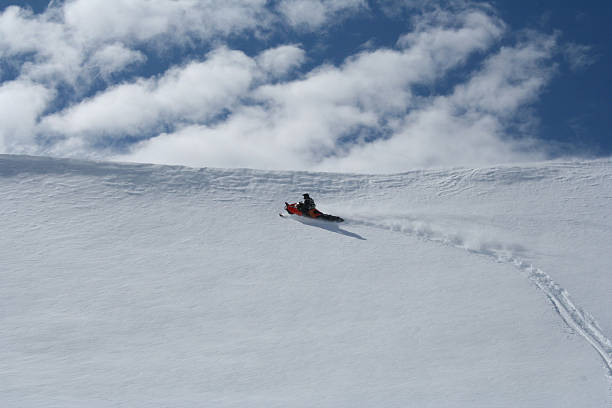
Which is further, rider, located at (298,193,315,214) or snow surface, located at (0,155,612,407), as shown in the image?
rider, located at (298,193,315,214)

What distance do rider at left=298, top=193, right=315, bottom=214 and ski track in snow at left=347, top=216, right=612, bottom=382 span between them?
5.15 feet

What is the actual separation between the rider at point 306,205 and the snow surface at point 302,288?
0.47 metres

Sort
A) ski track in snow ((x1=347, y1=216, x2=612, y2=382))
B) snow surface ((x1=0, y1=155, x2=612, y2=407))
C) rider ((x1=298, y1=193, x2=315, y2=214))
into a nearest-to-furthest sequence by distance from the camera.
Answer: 1. snow surface ((x1=0, y1=155, x2=612, y2=407))
2. ski track in snow ((x1=347, y1=216, x2=612, y2=382))
3. rider ((x1=298, y1=193, x2=315, y2=214))

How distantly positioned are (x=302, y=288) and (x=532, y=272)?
289 inches

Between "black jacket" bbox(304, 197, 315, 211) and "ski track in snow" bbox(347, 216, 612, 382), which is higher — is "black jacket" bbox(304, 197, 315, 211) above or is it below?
above

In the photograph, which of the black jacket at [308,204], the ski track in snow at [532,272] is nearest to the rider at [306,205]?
the black jacket at [308,204]

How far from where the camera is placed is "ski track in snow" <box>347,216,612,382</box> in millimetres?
16017

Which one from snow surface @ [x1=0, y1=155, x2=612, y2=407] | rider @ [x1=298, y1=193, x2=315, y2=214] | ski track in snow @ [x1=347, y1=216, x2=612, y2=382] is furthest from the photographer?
rider @ [x1=298, y1=193, x2=315, y2=214]

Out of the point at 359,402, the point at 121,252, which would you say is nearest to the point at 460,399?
the point at 359,402

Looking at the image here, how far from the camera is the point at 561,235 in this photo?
2239cm

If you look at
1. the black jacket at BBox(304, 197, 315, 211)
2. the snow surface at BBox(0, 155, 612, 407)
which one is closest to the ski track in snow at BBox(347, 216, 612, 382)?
the snow surface at BBox(0, 155, 612, 407)

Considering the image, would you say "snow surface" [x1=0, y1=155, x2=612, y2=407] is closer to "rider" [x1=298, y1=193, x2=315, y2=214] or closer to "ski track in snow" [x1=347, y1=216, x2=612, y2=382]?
"ski track in snow" [x1=347, y1=216, x2=612, y2=382]

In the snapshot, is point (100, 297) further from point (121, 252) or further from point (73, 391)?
point (73, 391)

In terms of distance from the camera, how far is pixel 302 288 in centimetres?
1856
